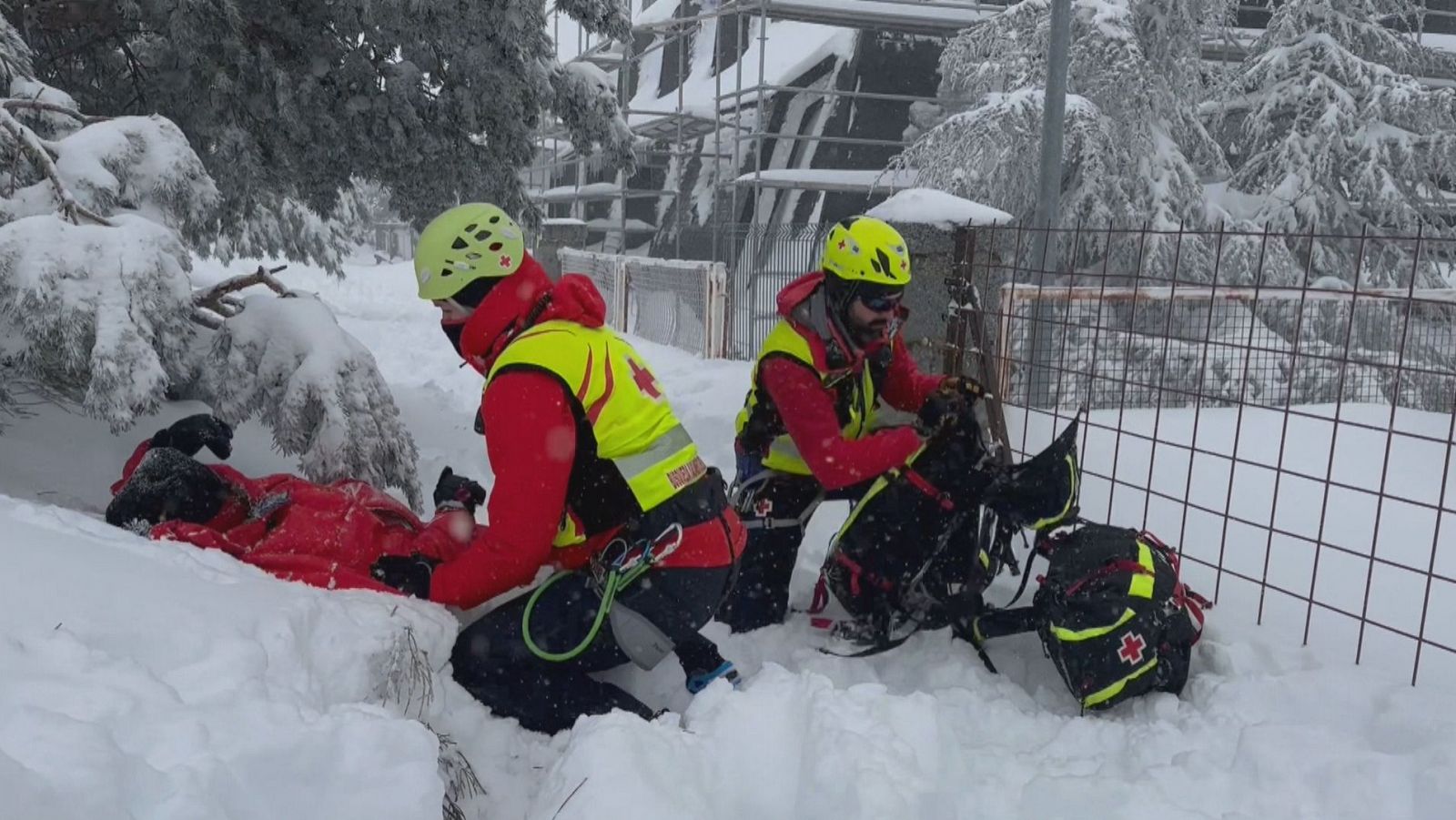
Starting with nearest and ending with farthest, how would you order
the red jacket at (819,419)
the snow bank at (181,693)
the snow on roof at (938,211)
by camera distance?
the snow bank at (181,693) → the red jacket at (819,419) → the snow on roof at (938,211)

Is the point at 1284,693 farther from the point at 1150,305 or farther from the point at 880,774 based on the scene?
the point at 1150,305

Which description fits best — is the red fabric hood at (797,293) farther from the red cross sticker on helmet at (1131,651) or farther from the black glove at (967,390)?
the red cross sticker on helmet at (1131,651)

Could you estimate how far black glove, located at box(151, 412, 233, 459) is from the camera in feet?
13.3

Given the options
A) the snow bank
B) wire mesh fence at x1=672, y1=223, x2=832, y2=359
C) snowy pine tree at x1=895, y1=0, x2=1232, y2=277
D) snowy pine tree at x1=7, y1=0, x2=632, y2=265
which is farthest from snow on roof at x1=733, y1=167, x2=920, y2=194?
the snow bank

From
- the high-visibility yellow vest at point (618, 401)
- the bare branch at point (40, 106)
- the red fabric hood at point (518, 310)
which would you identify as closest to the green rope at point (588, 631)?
the high-visibility yellow vest at point (618, 401)

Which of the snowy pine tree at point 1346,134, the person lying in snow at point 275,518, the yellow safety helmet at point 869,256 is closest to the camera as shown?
the person lying in snow at point 275,518

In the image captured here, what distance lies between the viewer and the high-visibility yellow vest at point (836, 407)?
14.1ft

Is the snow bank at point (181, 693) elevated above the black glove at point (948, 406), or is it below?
below

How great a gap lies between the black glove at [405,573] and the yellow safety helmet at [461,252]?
2.69 ft

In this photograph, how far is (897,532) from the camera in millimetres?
4148

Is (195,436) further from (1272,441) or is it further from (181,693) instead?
(1272,441)

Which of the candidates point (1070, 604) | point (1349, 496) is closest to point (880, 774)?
point (1070, 604)

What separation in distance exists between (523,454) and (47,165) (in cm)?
198

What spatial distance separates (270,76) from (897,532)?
13.2 feet
